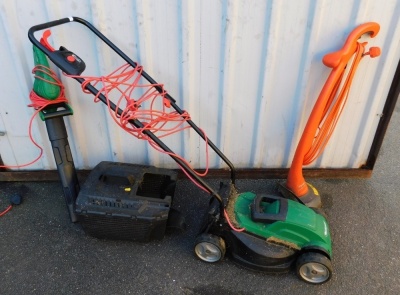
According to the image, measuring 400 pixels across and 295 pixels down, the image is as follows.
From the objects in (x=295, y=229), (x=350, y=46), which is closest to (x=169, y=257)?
(x=295, y=229)

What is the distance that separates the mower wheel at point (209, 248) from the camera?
178 cm

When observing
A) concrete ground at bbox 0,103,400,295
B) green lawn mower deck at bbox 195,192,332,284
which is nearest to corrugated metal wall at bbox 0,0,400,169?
concrete ground at bbox 0,103,400,295

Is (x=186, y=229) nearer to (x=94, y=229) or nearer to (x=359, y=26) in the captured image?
(x=94, y=229)

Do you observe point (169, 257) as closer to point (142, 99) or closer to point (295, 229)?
point (295, 229)

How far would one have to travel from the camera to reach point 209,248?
1820 millimetres

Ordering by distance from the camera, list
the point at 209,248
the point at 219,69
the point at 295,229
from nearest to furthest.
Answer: the point at 295,229, the point at 209,248, the point at 219,69

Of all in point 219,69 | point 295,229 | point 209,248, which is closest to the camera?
point 295,229

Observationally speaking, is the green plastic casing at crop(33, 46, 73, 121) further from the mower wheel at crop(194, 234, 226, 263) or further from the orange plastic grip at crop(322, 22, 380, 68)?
the orange plastic grip at crop(322, 22, 380, 68)

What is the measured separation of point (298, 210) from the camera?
1.77 meters

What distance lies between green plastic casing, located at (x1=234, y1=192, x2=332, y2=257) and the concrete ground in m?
0.22

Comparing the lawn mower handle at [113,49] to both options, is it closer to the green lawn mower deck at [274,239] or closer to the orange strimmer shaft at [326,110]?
the green lawn mower deck at [274,239]

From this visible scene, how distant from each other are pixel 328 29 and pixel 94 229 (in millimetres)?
1489

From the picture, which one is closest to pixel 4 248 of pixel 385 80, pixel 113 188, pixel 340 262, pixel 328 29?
pixel 113 188

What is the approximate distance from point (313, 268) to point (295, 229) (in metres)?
0.20
